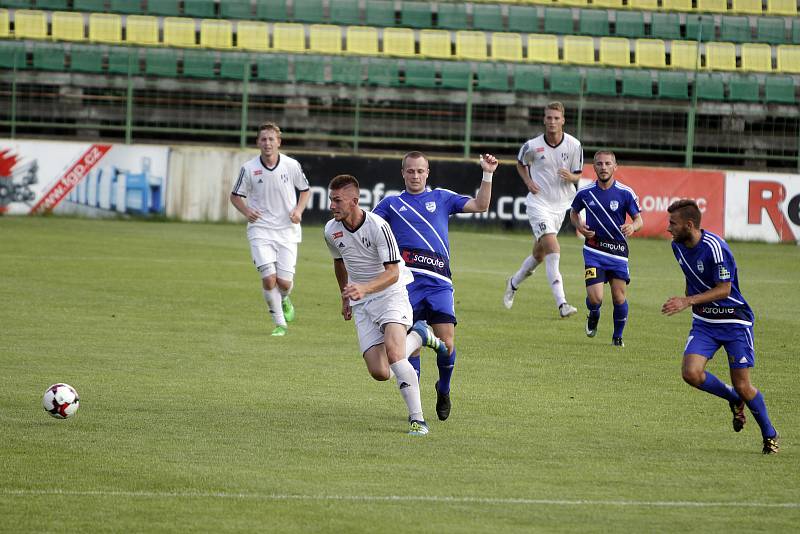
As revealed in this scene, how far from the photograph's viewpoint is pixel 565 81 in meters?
27.0

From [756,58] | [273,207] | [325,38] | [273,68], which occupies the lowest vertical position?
[273,207]

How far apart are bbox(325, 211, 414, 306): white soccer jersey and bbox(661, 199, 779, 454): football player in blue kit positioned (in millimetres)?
1771

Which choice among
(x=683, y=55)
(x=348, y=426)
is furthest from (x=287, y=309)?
(x=683, y=55)

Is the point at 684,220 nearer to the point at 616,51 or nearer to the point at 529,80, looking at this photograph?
the point at 529,80

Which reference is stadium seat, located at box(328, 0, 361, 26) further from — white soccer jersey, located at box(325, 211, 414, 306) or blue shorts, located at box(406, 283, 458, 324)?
white soccer jersey, located at box(325, 211, 414, 306)

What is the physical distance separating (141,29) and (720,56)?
13542 mm

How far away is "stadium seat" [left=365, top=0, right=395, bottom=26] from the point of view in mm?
28875

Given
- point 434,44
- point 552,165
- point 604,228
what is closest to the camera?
point 604,228

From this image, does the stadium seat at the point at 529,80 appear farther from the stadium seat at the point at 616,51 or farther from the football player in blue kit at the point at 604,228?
the football player in blue kit at the point at 604,228

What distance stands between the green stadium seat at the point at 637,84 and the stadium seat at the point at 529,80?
192 centimetres

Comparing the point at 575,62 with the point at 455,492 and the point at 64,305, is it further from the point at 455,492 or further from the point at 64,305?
the point at 455,492

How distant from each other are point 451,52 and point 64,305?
53.6 ft

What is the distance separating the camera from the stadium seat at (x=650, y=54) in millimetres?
28656

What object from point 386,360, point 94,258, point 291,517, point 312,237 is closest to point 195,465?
point 291,517
